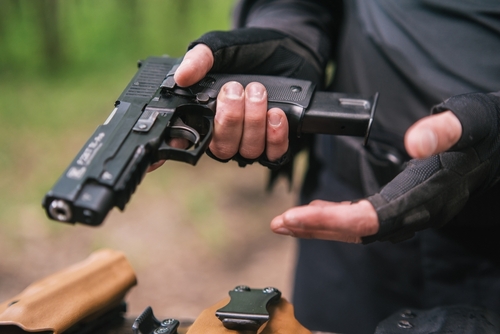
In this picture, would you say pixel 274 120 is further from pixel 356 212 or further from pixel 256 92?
pixel 356 212

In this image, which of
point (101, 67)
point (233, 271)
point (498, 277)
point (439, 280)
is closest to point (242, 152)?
point (439, 280)

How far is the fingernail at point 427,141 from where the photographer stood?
82 cm

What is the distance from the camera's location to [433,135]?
83cm

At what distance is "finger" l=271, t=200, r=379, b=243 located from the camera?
2.84ft

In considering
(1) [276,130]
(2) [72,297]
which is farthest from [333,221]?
(2) [72,297]

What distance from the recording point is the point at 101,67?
16.5 feet

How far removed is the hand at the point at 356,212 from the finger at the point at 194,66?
0.50 m

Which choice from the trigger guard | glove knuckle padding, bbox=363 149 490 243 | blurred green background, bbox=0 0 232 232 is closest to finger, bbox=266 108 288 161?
the trigger guard

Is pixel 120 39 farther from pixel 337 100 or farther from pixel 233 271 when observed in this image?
pixel 337 100

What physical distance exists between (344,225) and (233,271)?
2489 millimetres

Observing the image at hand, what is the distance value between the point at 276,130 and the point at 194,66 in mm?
274

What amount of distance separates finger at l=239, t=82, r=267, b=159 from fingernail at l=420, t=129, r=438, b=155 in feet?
1.56

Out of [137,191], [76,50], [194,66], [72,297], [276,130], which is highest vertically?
[194,66]

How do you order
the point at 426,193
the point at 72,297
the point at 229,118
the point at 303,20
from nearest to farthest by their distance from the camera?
the point at 426,193
the point at 72,297
the point at 229,118
the point at 303,20
